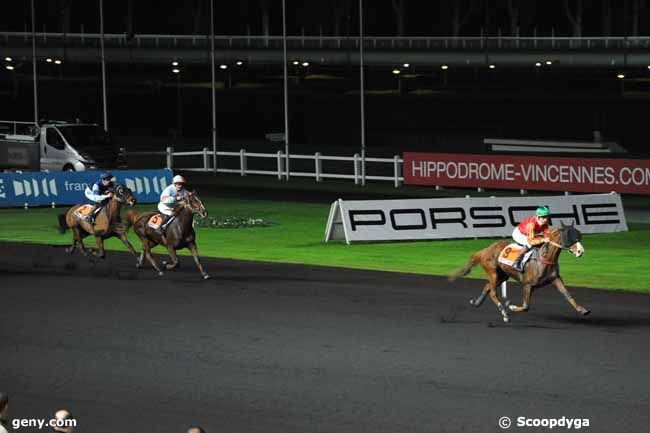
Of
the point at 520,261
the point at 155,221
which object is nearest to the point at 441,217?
the point at 155,221

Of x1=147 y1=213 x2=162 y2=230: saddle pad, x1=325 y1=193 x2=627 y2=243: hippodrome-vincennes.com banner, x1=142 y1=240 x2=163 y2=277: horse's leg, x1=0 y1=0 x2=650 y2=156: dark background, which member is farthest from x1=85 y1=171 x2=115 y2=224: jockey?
x1=0 y1=0 x2=650 y2=156: dark background

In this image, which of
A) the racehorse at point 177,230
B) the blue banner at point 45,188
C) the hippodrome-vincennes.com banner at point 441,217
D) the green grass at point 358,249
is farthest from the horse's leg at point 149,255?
the blue banner at point 45,188

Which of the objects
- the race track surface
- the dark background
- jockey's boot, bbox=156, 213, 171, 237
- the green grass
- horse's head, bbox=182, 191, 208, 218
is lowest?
the race track surface

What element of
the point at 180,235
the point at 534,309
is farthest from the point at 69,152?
the point at 534,309

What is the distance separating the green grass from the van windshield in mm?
8801

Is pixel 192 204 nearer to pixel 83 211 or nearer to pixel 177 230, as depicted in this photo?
pixel 177 230

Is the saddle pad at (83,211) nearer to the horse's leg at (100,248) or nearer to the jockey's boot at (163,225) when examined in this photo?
the horse's leg at (100,248)

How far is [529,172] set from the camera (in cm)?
4053

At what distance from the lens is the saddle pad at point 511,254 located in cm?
1817

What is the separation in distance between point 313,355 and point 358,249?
11.8 m

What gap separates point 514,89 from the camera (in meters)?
92.6

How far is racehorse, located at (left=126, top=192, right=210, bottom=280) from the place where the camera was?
903 inches

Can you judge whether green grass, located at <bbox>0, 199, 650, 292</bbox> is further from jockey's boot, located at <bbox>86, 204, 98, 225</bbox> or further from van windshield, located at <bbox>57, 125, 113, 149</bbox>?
van windshield, located at <bbox>57, 125, 113, 149</bbox>

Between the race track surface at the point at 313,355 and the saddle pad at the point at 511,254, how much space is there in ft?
2.78
